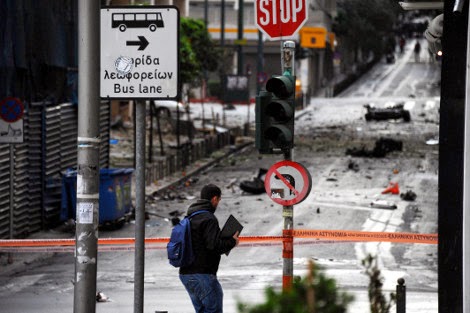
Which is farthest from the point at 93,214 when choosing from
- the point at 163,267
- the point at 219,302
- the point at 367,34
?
the point at 367,34

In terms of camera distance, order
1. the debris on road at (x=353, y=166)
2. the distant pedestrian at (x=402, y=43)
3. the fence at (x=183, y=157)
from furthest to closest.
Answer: the distant pedestrian at (x=402, y=43), the debris on road at (x=353, y=166), the fence at (x=183, y=157)

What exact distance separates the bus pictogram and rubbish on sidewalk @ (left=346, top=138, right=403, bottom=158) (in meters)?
27.9

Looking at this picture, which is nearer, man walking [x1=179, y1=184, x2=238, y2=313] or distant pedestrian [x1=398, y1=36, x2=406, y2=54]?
man walking [x1=179, y1=184, x2=238, y2=313]

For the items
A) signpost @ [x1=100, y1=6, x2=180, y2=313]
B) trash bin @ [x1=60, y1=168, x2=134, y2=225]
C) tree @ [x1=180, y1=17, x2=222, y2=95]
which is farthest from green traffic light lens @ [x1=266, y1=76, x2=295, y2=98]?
tree @ [x1=180, y1=17, x2=222, y2=95]

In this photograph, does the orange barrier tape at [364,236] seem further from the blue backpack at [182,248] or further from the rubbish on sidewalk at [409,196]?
the rubbish on sidewalk at [409,196]

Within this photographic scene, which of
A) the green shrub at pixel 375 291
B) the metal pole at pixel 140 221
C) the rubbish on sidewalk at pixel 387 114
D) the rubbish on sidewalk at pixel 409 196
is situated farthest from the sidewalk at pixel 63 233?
the rubbish on sidewalk at pixel 387 114

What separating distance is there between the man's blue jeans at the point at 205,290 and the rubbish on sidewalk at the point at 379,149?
2611cm

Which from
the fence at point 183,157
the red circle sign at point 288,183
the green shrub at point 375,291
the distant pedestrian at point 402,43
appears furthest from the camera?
the distant pedestrian at point 402,43

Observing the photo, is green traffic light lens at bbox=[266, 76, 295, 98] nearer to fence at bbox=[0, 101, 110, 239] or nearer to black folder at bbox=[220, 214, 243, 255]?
black folder at bbox=[220, 214, 243, 255]

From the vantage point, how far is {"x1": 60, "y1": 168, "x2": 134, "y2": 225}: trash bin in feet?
70.3

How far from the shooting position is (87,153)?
8.43 m

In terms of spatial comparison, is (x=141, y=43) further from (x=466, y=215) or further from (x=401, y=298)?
(x=401, y=298)

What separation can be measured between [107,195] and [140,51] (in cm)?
1320

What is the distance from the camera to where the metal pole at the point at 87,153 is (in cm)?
828
